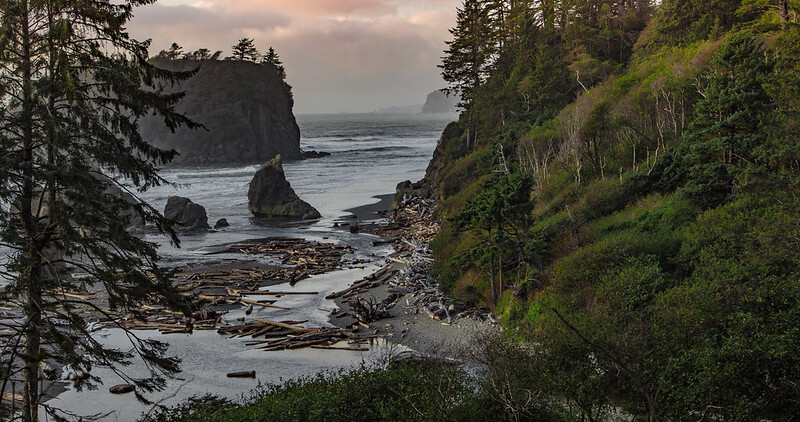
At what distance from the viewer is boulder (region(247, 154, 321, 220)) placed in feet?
142

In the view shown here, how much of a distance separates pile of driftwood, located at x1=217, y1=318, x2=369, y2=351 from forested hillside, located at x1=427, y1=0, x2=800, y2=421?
526cm

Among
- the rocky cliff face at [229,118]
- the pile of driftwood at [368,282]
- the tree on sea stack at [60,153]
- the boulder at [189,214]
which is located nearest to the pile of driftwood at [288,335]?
the pile of driftwood at [368,282]

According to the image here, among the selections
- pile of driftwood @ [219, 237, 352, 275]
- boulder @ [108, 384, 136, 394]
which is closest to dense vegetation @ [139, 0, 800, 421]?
boulder @ [108, 384, 136, 394]

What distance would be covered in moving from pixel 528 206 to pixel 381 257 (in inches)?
426

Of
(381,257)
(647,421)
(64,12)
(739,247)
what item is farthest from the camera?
(381,257)

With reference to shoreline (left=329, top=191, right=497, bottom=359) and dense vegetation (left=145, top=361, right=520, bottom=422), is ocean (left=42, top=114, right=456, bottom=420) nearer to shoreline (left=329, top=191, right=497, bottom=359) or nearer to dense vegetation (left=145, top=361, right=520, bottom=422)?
shoreline (left=329, top=191, right=497, bottom=359)

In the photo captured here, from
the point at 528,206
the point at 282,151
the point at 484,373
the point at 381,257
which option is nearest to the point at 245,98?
the point at 282,151

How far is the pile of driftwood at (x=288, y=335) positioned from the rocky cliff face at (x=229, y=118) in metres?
81.6

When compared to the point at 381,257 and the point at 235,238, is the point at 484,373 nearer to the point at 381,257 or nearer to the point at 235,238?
the point at 381,257

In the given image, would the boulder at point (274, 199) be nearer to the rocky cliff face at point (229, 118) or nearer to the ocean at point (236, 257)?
the ocean at point (236, 257)

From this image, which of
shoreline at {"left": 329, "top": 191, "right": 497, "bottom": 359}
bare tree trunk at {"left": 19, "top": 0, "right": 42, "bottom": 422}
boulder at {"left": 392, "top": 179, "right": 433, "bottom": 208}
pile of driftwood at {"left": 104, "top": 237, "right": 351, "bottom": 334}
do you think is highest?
bare tree trunk at {"left": 19, "top": 0, "right": 42, "bottom": 422}

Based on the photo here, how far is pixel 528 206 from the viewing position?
66.5 ft

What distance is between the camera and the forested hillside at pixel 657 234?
11.3 m

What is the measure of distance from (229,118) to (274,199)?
2398 inches
